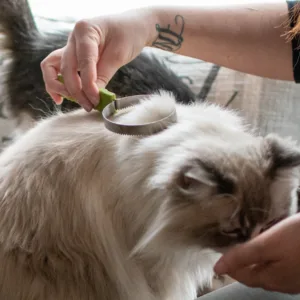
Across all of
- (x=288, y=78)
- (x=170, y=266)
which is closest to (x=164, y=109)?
(x=170, y=266)

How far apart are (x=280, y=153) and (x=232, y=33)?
0.55 m

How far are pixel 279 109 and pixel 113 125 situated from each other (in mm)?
995

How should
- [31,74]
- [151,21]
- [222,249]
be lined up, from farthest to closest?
[31,74], [151,21], [222,249]

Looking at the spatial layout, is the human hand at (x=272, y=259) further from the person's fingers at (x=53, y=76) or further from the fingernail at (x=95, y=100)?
the person's fingers at (x=53, y=76)

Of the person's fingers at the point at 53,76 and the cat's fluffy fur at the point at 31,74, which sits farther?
the cat's fluffy fur at the point at 31,74

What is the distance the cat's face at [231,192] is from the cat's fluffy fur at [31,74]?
0.78 metres

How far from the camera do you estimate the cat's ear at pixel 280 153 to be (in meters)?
0.73

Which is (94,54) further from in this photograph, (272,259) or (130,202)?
(272,259)

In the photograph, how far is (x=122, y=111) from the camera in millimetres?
926

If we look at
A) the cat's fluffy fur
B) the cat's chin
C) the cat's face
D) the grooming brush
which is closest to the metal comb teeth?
the grooming brush

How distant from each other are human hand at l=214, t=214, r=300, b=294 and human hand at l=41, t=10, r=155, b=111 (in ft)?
1.40

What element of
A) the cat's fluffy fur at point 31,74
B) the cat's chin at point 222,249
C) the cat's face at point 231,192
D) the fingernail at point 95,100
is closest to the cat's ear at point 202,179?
the cat's face at point 231,192

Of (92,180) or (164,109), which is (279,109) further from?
(92,180)

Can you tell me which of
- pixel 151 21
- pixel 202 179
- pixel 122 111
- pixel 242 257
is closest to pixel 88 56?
pixel 122 111
